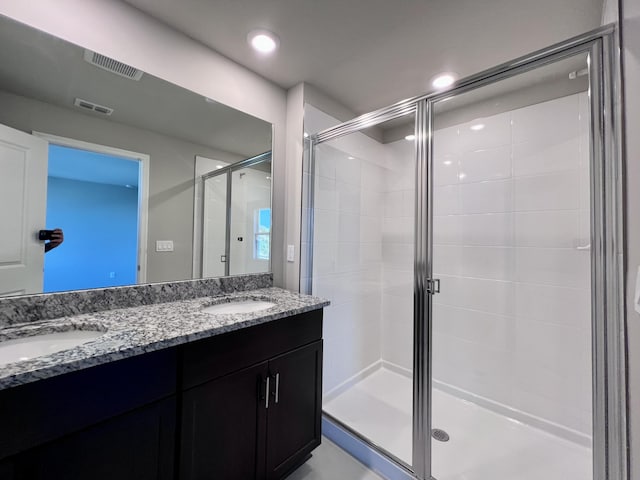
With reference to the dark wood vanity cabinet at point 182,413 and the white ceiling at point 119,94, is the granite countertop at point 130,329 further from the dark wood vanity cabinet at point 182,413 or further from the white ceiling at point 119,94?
the white ceiling at point 119,94

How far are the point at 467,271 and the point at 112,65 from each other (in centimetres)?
253

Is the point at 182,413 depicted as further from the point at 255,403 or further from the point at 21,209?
the point at 21,209

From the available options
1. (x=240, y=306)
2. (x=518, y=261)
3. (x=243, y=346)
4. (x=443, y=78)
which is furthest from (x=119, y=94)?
(x=518, y=261)

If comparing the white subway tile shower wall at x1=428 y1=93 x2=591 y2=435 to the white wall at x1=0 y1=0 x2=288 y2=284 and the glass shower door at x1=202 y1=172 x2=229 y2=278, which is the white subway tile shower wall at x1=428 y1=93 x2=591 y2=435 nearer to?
the white wall at x1=0 y1=0 x2=288 y2=284

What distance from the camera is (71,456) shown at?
780 millimetres

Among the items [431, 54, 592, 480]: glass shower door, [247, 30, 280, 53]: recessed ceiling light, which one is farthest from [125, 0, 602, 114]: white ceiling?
[431, 54, 592, 480]: glass shower door

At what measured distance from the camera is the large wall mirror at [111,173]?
1.11 m

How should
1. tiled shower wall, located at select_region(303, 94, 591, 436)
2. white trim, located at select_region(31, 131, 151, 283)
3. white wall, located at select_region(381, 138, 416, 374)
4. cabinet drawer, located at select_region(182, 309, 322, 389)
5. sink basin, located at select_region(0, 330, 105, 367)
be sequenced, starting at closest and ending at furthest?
sink basin, located at select_region(0, 330, 105, 367) → cabinet drawer, located at select_region(182, 309, 322, 389) → white trim, located at select_region(31, 131, 151, 283) → tiled shower wall, located at select_region(303, 94, 591, 436) → white wall, located at select_region(381, 138, 416, 374)

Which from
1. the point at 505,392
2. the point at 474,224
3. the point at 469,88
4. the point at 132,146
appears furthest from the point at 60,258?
the point at 505,392

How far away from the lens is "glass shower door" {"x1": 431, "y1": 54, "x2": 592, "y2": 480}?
1.68 meters

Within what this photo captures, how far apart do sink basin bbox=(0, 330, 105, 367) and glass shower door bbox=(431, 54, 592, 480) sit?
177 centimetres

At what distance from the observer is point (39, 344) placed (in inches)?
38.7

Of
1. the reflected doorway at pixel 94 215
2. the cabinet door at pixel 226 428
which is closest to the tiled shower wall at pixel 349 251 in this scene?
the cabinet door at pixel 226 428

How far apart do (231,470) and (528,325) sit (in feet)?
6.56
